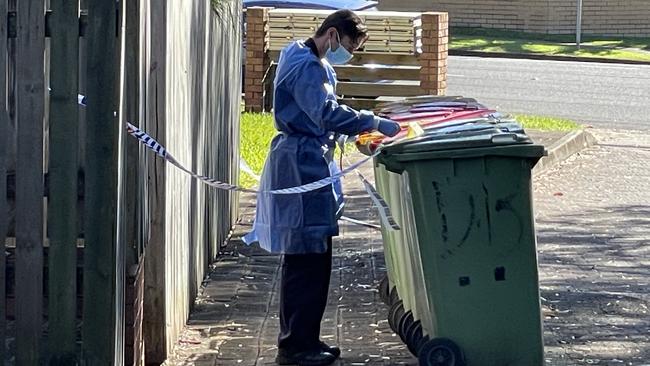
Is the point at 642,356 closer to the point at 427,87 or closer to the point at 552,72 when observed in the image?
the point at 427,87

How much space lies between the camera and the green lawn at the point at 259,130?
1205 centimetres

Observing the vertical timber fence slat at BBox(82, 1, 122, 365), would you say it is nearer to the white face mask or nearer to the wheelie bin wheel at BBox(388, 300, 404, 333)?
the white face mask

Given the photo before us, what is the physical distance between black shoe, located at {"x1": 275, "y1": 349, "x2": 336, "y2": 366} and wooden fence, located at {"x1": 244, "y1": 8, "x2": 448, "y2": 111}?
10.4 metres

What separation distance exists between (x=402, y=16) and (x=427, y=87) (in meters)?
0.99

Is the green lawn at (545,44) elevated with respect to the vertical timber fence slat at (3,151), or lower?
elevated

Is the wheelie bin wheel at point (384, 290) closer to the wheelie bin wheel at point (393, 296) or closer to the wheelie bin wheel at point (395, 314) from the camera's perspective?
the wheelie bin wheel at point (393, 296)

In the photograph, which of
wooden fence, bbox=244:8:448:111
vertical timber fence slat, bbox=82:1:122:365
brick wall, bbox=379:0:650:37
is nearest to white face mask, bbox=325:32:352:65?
vertical timber fence slat, bbox=82:1:122:365

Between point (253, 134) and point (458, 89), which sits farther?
point (458, 89)

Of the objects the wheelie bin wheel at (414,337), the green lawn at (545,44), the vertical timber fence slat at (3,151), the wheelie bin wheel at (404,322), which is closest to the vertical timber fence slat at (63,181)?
the vertical timber fence slat at (3,151)

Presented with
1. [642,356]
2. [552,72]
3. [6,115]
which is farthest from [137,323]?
[552,72]

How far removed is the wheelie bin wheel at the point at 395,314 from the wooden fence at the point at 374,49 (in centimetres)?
995

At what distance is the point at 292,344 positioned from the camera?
632cm

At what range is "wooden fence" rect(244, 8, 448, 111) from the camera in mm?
16594

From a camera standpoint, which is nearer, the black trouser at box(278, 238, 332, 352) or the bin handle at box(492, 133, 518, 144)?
the bin handle at box(492, 133, 518, 144)
